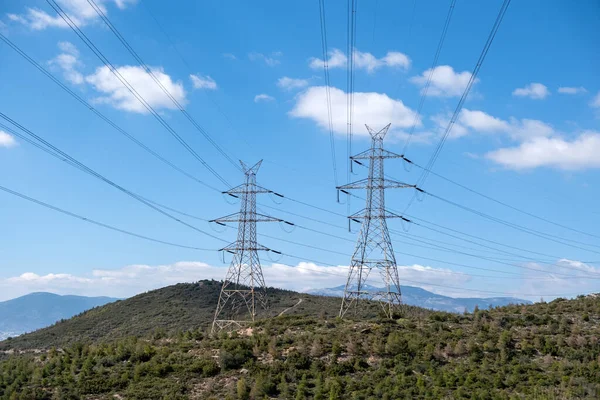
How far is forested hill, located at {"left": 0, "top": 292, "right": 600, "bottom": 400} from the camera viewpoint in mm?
39656

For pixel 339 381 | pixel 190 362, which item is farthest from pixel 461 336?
pixel 190 362

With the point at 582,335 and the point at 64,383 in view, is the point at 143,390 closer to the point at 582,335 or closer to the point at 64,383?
the point at 64,383

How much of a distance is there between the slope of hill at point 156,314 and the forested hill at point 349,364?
41.9m

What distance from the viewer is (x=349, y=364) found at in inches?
1745

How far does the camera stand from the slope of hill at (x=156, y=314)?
354ft

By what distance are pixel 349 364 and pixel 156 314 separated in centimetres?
8821

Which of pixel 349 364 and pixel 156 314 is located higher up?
pixel 156 314

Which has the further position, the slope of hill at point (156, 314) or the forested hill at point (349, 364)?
the slope of hill at point (156, 314)

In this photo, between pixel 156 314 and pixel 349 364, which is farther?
pixel 156 314

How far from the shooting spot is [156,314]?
409 feet

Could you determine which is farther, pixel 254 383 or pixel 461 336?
pixel 461 336

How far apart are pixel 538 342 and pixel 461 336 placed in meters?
6.17

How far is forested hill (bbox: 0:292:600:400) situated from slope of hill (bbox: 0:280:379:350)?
A: 41.9 metres

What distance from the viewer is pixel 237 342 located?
5022cm
